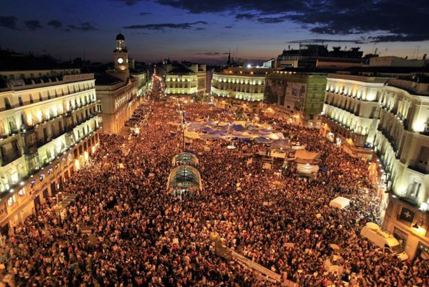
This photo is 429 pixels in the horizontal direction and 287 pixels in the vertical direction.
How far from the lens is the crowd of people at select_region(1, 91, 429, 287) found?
56.5 ft

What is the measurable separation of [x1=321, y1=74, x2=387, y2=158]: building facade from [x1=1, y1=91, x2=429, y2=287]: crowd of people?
12.3 meters

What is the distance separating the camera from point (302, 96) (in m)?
64.0

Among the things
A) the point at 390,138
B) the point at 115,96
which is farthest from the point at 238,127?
the point at 115,96

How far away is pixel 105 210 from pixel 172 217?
6010 mm

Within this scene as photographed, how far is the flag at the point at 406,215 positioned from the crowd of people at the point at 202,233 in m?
2.63

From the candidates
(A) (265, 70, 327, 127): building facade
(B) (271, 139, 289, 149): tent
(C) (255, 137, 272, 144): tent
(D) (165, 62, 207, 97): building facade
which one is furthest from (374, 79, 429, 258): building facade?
Answer: (D) (165, 62, 207, 97): building facade

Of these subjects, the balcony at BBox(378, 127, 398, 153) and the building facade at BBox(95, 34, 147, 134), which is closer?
the balcony at BBox(378, 127, 398, 153)

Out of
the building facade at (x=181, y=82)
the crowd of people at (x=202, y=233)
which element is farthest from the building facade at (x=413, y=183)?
the building facade at (x=181, y=82)

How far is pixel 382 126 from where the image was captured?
118ft

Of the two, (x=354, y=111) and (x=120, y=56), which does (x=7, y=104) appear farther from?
(x=120, y=56)

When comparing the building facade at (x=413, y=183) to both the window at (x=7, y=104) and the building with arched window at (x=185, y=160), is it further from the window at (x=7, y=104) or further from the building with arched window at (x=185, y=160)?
the window at (x=7, y=104)

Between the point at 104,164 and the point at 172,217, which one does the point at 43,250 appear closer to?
the point at 172,217

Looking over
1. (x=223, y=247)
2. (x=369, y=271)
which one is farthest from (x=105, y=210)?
(x=369, y=271)

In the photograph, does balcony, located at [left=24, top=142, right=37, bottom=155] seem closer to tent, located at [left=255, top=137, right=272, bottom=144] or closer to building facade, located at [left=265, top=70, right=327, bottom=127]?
tent, located at [left=255, top=137, right=272, bottom=144]
